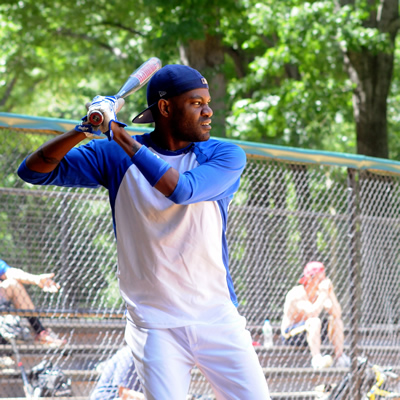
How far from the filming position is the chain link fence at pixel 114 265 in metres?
4.64

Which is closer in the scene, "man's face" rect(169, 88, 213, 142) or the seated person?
"man's face" rect(169, 88, 213, 142)

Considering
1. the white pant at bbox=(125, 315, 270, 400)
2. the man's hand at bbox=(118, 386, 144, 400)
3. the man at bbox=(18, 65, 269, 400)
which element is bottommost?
the man's hand at bbox=(118, 386, 144, 400)

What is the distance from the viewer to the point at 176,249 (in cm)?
242

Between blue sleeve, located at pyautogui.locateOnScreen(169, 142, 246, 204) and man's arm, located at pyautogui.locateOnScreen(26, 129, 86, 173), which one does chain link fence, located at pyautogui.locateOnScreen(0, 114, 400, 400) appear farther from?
blue sleeve, located at pyautogui.locateOnScreen(169, 142, 246, 204)

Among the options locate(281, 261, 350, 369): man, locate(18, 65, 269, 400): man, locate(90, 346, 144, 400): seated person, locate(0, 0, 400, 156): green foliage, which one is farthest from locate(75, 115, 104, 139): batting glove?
locate(0, 0, 400, 156): green foliage

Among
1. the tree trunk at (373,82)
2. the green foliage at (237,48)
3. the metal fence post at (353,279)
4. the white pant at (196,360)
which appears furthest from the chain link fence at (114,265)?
the tree trunk at (373,82)

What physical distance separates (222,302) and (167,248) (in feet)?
1.09

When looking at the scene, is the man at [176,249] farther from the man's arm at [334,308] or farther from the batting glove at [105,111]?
the man's arm at [334,308]

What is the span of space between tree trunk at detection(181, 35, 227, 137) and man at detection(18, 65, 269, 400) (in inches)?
379

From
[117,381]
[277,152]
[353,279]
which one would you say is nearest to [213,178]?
[277,152]

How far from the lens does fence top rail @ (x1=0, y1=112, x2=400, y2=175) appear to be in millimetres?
3870

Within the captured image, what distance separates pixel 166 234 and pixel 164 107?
557 millimetres

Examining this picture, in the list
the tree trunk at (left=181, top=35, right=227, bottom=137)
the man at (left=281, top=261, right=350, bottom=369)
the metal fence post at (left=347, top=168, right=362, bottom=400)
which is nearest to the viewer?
the metal fence post at (left=347, top=168, right=362, bottom=400)

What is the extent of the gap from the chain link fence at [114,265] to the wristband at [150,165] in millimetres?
1995
